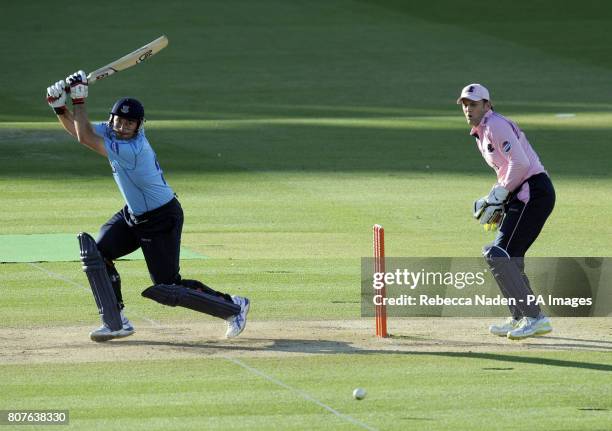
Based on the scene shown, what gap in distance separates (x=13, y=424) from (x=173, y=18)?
39177mm

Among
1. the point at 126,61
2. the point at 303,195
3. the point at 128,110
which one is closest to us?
the point at 128,110

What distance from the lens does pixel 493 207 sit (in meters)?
10.6

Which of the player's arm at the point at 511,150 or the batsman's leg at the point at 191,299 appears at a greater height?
the player's arm at the point at 511,150

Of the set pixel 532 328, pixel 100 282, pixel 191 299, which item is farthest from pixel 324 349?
pixel 100 282

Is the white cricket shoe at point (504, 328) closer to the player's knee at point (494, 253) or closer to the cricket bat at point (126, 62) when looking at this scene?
the player's knee at point (494, 253)

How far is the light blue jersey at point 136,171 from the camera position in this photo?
10.5 metres

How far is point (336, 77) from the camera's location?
36.9 m

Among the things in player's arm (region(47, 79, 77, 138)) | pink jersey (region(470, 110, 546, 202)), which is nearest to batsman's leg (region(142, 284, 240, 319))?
player's arm (region(47, 79, 77, 138))

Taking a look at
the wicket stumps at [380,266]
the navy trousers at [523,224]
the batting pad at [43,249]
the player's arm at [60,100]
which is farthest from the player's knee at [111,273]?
the batting pad at [43,249]

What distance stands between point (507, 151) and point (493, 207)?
475 mm

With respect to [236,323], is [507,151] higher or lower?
higher

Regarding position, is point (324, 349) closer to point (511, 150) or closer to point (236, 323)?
point (236, 323)

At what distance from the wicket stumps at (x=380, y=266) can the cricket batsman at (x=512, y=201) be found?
81 centimetres

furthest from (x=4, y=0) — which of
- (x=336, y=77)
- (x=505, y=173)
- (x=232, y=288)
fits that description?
(x=505, y=173)
